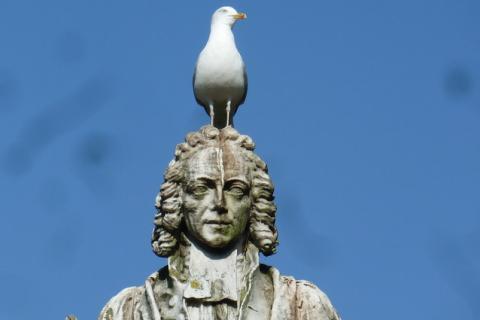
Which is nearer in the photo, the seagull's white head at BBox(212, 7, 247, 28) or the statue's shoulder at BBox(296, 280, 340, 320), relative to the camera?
the statue's shoulder at BBox(296, 280, 340, 320)

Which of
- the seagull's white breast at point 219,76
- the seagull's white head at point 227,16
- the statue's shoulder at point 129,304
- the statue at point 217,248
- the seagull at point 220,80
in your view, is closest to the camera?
the statue at point 217,248

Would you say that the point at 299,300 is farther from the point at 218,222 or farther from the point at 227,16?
the point at 227,16

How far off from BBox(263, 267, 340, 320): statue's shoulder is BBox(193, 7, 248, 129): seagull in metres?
2.54

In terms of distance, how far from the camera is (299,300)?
23.1 m

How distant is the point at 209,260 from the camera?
75.4ft

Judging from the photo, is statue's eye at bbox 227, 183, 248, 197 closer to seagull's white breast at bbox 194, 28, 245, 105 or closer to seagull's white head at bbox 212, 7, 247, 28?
seagull's white breast at bbox 194, 28, 245, 105

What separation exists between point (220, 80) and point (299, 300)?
4826mm

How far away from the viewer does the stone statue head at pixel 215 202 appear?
2284 cm

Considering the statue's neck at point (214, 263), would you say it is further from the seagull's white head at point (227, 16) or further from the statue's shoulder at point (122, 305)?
the seagull's white head at point (227, 16)

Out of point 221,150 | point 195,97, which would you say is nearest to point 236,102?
point 195,97

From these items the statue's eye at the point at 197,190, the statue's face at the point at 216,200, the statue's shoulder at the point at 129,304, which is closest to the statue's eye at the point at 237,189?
the statue's face at the point at 216,200

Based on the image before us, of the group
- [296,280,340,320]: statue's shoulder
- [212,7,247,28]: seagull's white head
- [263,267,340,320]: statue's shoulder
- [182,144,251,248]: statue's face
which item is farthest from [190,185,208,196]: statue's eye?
[212,7,247,28]: seagull's white head

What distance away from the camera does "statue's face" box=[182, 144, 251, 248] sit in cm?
2283

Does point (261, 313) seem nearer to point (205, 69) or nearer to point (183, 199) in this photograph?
point (183, 199)
